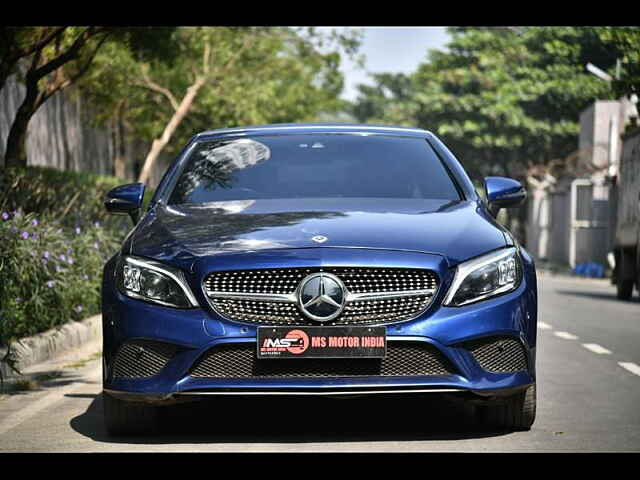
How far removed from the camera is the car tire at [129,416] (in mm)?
7148

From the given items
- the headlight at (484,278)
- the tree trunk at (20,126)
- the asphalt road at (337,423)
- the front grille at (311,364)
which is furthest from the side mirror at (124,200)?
the tree trunk at (20,126)

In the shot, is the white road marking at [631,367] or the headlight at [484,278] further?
the white road marking at [631,367]

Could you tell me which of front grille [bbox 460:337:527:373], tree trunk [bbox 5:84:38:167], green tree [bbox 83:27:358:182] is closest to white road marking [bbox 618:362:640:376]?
front grille [bbox 460:337:527:373]

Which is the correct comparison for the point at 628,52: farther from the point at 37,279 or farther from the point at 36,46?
the point at 37,279

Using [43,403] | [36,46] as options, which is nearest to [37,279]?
[43,403]

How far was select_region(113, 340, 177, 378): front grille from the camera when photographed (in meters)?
A: 6.80

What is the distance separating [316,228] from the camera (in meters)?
7.07

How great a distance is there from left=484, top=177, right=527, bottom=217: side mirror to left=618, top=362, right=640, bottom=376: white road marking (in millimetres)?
2895

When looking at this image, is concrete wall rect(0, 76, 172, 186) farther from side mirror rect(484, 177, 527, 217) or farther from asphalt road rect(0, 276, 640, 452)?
side mirror rect(484, 177, 527, 217)

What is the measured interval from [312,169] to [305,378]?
68.7 inches

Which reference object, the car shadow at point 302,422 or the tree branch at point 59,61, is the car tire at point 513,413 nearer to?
the car shadow at point 302,422

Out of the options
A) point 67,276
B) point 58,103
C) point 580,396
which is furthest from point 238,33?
point 580,396

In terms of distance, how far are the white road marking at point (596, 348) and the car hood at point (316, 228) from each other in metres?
4.98
